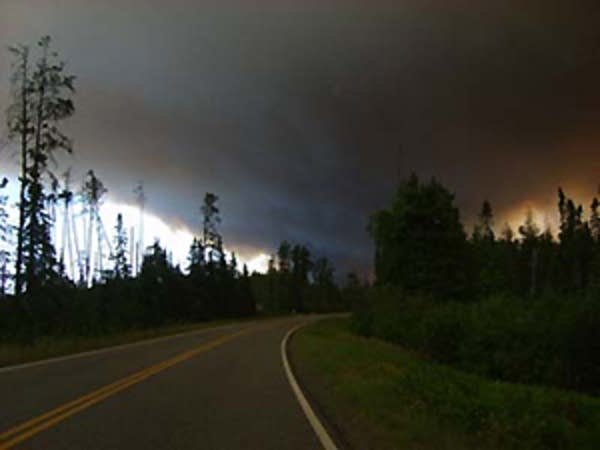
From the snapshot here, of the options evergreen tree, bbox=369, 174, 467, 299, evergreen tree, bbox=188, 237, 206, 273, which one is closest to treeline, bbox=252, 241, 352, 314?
evergreen tree, bbox=188, 237, 206, 273

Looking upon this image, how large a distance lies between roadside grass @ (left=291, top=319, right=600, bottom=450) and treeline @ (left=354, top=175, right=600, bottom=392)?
5.26m

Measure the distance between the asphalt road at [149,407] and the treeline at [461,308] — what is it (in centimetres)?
965

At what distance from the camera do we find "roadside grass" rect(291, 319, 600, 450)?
9.76 m

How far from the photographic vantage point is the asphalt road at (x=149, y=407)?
30.9ft

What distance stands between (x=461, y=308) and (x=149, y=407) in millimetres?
22694

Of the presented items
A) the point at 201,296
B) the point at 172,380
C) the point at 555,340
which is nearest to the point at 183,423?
the point at 172,380

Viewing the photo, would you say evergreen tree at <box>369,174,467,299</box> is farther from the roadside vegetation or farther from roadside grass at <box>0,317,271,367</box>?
roadside grass at <box>0,317,271,367</box>

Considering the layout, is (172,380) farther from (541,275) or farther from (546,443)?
(541,275)

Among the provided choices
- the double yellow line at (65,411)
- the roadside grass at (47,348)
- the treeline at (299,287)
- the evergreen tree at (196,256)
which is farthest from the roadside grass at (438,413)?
the treeline at (299,287)

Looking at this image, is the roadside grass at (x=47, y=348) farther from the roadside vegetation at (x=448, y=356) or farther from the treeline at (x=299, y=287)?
the treeline at (x=299, y=287)

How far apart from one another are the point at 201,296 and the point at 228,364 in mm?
72627

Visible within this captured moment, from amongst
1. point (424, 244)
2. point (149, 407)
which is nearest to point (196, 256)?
point (424, 244)

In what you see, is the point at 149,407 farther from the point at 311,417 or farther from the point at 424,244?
the point at 424,244

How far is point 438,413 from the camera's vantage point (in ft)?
37.9
